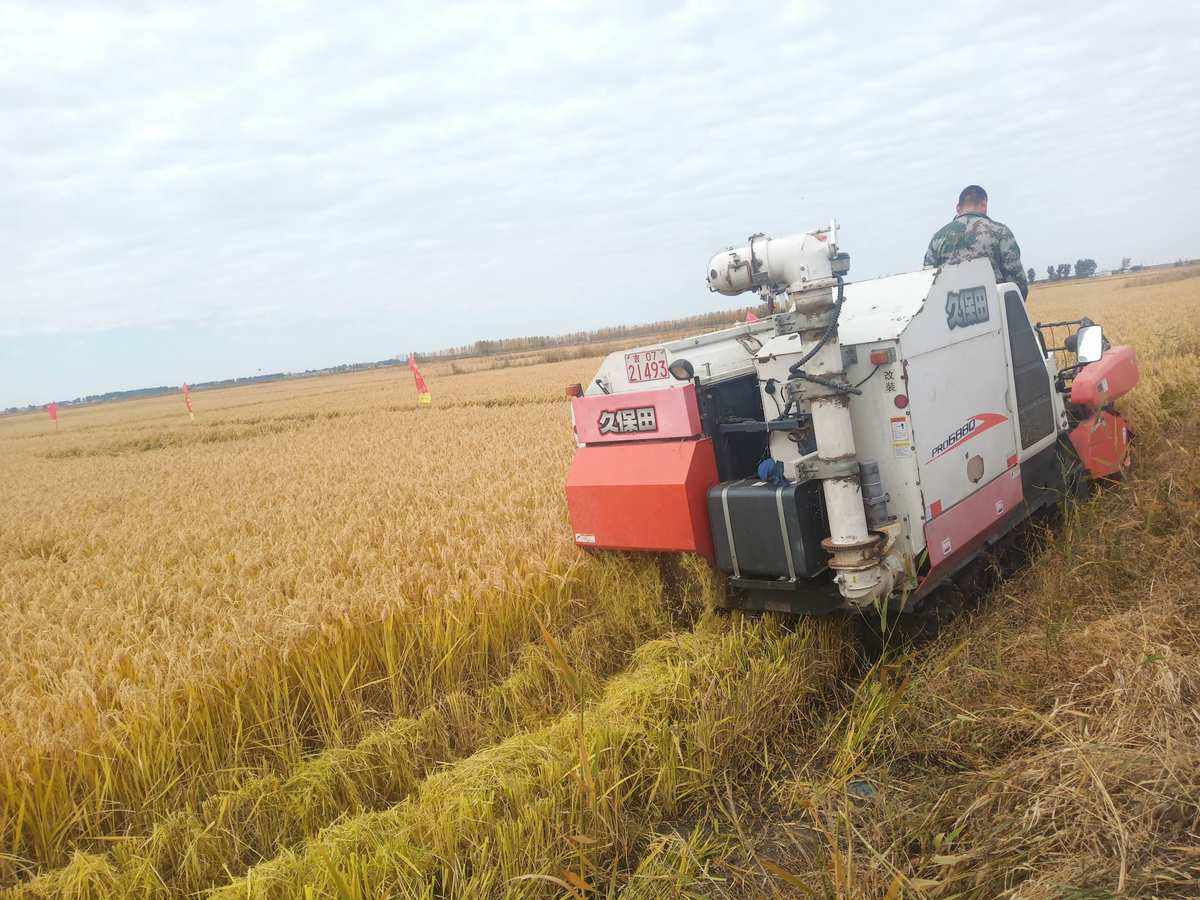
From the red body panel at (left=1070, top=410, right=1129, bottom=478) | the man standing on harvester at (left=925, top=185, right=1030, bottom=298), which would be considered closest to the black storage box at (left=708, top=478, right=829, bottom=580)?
the red body panel at (left=1070, top=410, right=1129, bottom=478)

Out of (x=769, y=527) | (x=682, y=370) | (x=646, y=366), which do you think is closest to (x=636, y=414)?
(x=646, y=366)

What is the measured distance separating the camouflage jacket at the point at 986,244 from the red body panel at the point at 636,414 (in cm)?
343

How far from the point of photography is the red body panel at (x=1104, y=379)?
20.0 ft

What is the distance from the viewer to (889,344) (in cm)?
416

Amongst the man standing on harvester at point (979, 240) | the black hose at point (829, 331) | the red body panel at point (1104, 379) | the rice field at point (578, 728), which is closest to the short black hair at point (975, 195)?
the man standing on harvester at point (979, 240)

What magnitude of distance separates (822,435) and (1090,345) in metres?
2.96

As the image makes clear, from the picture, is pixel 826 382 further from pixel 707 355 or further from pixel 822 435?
pixel 707 355

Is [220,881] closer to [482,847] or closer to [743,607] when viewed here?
[482,847]

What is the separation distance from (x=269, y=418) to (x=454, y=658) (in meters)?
22.3

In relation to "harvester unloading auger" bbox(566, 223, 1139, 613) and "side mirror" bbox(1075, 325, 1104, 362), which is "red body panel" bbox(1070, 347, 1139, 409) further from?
"harvester unloading auger" bbox(566, 223, 1139, 613)

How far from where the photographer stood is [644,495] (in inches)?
181

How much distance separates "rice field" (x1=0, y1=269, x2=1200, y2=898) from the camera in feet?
8.86

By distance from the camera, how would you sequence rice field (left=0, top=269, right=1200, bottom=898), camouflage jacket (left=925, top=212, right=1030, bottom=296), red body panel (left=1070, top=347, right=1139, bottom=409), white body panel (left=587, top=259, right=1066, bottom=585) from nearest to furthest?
rice field (left=0, top=269, right=1200, bottom=898), white body panel (left=587, top=259, right=1066, bottom=585), red body panel (left=1070, top=347, right=1139, bottom=409), camouflage jacket (left=925, top=212, right=1030, bottom=296)

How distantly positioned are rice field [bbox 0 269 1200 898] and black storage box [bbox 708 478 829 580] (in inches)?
16.8
